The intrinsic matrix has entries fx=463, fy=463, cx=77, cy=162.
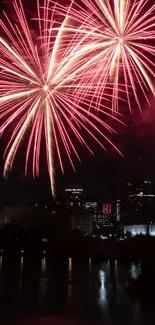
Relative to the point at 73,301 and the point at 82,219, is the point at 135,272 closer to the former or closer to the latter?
the point at 73,301

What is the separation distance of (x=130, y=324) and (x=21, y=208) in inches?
1836

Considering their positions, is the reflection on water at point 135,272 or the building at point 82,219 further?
the building at point 82,219

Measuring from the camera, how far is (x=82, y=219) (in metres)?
63.2

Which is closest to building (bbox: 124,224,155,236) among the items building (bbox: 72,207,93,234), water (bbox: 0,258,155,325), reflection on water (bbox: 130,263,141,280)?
building (bbox: 72,207,93,234)

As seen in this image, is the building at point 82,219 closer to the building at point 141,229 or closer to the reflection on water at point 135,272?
the building at point 141,229

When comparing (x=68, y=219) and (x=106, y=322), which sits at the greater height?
(x=68, y=219)

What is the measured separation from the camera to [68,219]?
179ft

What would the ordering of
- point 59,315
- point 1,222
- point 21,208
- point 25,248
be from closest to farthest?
point 59,315
point 25,248
point 1,222
point 21,208

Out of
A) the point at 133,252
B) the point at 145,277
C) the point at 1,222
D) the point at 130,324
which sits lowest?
the point at 130,324

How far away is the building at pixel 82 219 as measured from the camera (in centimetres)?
6051

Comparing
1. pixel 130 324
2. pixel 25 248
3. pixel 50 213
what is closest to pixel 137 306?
pixel 130 324

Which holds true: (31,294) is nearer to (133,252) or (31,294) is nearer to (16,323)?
(16,323)

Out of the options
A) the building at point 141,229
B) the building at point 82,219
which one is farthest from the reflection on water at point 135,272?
the building at point 141,229

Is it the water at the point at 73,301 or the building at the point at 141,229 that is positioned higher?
the building at the point at 141,229
